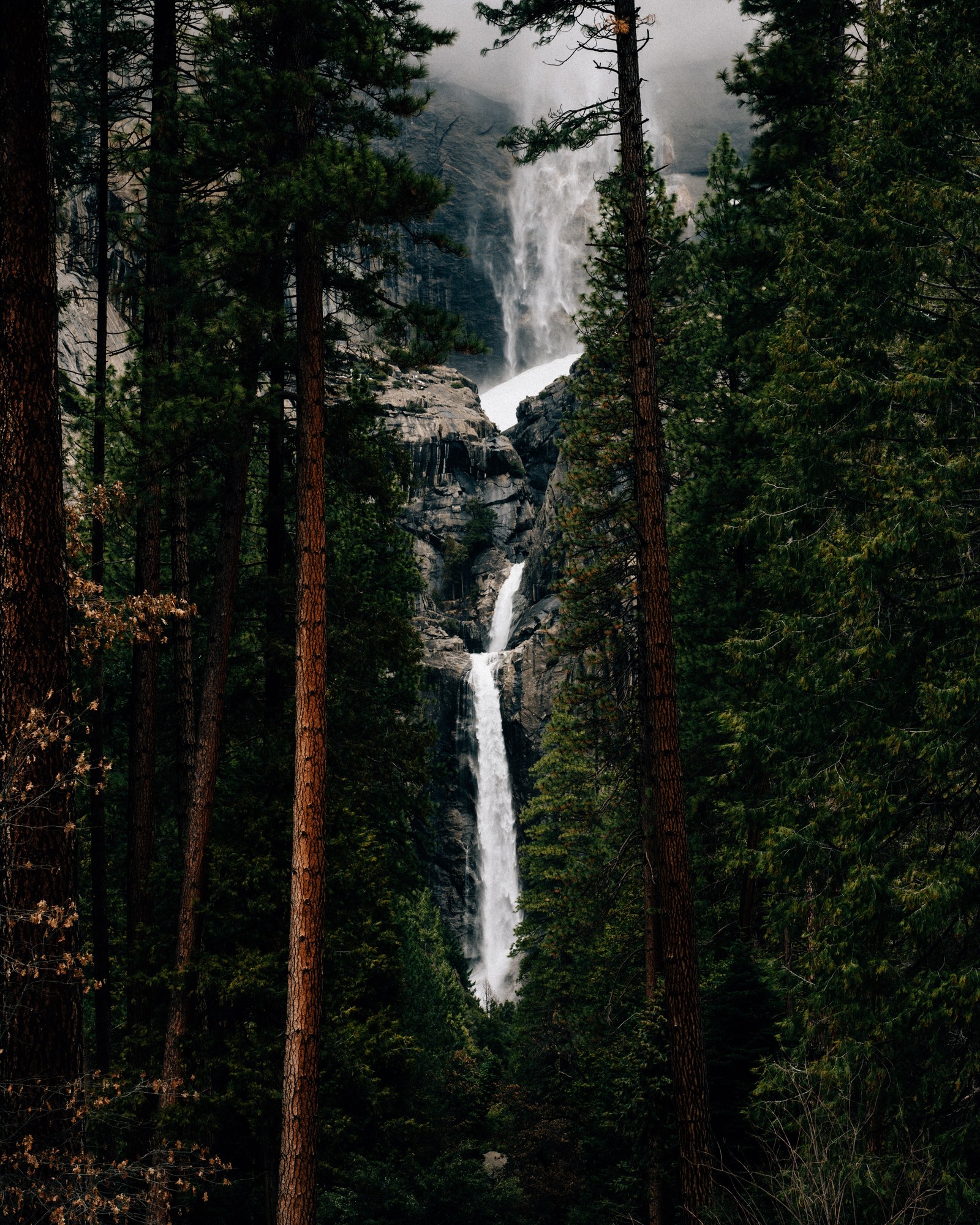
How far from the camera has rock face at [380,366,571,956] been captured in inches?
1559

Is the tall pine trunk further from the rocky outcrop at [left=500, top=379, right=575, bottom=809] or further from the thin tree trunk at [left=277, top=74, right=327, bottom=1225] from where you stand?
the rocky outcrop at [left=500, top=379, right=575, bottom=809]

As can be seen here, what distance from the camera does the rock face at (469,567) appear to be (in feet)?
130

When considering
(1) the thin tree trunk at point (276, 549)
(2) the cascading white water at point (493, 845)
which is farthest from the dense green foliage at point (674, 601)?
(2) the cascading white water at point (493, 845)

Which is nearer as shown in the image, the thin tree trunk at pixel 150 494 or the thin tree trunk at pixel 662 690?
the thin tree trunk at pixel 662 690

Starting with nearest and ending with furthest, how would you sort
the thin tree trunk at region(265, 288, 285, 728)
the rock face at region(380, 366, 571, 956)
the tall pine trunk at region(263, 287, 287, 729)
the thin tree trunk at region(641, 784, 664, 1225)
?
the tall pine trunk at region(263, 287, 287, 729) < the thin tree trunk at region(265, 288, 285, 728) < the thin tree trunk at region(641, 784, 664, 1225) < the rock face at region(380, 366, 571, 956)

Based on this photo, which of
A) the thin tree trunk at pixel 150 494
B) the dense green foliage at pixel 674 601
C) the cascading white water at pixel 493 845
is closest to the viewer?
the dense green foliage at pixel 674 601

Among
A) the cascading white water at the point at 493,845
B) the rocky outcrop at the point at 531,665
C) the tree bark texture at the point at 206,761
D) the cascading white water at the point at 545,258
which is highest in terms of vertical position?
the cascading white water at the point at 545,258

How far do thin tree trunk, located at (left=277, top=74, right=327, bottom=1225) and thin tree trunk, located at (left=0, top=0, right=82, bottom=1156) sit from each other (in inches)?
96.2

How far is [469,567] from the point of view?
56.9 meters

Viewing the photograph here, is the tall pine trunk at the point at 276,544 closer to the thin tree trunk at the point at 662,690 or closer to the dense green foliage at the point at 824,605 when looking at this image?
the thin tree trunk at the point at 662,690

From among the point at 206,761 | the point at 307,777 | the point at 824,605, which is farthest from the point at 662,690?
the point at 206,761

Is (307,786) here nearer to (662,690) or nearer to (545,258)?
(662,690)

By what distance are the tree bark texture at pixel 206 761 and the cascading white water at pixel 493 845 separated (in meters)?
28.2

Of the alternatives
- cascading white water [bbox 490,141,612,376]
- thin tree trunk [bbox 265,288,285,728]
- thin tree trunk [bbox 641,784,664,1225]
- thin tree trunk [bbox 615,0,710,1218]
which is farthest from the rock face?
cascading white water [bbox 490,141,612,376]
